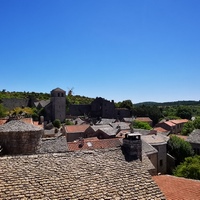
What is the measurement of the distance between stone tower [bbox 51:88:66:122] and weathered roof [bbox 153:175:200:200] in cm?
6253

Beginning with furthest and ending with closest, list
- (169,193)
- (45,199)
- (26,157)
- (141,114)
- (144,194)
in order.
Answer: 1. (141,114)
2. (169,193)
3. (26,157)
4. (144,194)
5. (45,199)

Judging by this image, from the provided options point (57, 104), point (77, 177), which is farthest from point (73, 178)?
point (57, 104)

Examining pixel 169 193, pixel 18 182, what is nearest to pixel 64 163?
pixel 18 182

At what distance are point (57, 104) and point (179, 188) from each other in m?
65.0

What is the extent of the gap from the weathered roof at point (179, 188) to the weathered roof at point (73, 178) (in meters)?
4.09

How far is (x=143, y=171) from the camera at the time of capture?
9.71 m

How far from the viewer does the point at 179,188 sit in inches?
527

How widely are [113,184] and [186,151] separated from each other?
3130 cm

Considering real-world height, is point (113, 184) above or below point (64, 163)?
below

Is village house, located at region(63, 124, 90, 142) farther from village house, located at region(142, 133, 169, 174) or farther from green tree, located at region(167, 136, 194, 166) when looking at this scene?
green tree, located at region(167, 136, 194, 166)

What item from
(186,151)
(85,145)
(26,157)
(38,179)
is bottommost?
(186,151)

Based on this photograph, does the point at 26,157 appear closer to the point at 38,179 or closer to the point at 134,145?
the point at 38,179

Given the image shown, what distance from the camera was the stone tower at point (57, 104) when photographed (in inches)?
2958

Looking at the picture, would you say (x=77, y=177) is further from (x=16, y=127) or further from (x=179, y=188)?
(x=179, y=188)
